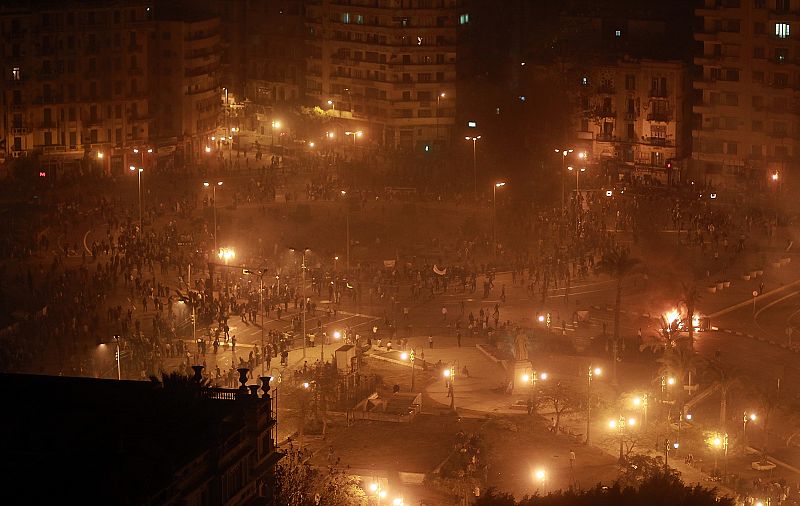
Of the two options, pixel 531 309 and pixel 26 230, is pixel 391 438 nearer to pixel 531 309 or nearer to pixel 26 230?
pixel 531 309

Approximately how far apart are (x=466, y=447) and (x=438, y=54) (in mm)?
63016

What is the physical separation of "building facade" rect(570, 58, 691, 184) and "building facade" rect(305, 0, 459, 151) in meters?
9.75

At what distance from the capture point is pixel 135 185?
10012 centimetres

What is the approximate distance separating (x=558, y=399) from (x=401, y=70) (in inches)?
2252

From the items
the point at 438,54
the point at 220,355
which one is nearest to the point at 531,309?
the point at 220,355

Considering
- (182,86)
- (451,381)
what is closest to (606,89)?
(182,86)

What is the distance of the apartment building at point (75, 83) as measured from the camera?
336 ft

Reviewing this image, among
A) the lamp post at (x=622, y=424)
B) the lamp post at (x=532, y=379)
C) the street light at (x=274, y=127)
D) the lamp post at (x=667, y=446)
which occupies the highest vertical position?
the street light at (x=274, y=127)

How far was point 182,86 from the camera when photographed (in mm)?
112875

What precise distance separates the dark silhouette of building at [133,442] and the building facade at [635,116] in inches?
2680

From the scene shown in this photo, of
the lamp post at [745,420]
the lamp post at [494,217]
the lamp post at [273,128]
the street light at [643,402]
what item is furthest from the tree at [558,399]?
the lamp post at [273,128]

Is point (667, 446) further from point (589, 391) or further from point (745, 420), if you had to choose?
point (589, 391)

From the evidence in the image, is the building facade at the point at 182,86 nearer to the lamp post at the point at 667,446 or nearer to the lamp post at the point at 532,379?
the lamp post at the point at 532,379

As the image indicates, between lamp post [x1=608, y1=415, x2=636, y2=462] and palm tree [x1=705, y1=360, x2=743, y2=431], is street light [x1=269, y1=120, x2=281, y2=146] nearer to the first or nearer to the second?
palm tree [x1=705, y1=360, x2=743, y2=431]
